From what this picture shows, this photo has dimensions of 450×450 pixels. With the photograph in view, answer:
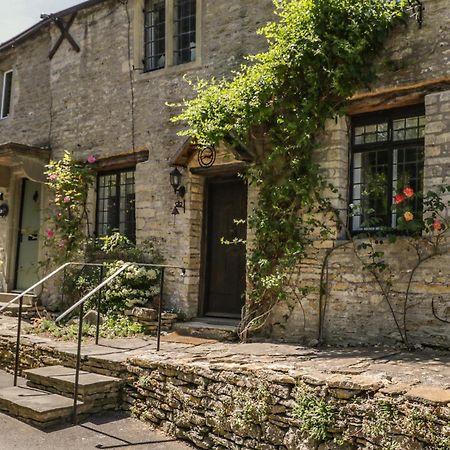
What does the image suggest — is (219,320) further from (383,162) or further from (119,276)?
(383,162)

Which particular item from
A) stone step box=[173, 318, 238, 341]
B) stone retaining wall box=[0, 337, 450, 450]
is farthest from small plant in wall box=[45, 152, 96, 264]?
stone retaining wall box=[0, 337, 450, 450]

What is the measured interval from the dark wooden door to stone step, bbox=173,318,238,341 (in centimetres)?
25

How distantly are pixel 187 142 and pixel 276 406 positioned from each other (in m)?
4.34

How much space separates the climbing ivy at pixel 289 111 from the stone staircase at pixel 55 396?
196cm

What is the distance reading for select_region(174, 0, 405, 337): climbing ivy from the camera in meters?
6.24

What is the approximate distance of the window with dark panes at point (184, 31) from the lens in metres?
8.55

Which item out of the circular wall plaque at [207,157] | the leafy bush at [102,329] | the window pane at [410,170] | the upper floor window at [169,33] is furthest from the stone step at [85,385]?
the upper floor window at [169,33]

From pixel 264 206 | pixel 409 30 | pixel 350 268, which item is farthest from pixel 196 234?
pixel 409 30

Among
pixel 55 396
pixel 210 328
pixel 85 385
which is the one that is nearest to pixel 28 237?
pixel 210 328

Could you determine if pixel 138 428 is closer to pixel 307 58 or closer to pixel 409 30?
pixel 307 58

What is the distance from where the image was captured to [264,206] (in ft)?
22.6

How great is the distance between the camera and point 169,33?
866cm

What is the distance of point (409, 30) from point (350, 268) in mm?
2809

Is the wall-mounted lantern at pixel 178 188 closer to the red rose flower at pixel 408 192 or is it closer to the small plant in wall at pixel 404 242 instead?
the small plant in wall at pixel 404 242
